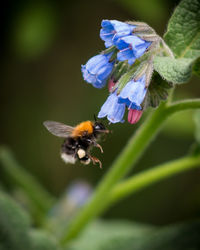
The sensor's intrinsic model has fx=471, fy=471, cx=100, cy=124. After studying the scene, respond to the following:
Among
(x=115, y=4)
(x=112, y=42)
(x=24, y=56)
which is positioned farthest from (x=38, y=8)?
(x=112, y=42)

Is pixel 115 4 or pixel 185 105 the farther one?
pixel 115 4

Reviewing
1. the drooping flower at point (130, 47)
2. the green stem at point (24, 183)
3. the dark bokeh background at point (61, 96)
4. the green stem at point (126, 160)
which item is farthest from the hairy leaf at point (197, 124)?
the dark bokeh background at point (61, 96)

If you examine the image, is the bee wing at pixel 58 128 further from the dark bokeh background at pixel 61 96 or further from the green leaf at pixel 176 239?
the dark bokeh background at pixel 61 96

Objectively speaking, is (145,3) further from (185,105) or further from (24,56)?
(185,105)

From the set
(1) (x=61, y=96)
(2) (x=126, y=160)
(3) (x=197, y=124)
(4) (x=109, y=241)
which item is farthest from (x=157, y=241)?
(1) (x=61, y=96)

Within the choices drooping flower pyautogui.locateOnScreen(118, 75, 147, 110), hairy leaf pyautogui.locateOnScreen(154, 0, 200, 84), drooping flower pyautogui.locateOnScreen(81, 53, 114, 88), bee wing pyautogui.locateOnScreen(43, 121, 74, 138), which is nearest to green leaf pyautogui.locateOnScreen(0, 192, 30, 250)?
bee wing pyautogui.locateOnScreen(43, 121, 74, 138)

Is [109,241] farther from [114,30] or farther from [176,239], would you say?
[114,30]

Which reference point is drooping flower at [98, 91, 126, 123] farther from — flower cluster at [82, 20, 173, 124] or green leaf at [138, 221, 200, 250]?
green leaf at [138, 221, 200, 250]

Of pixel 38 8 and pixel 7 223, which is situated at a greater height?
pixel 38 8
